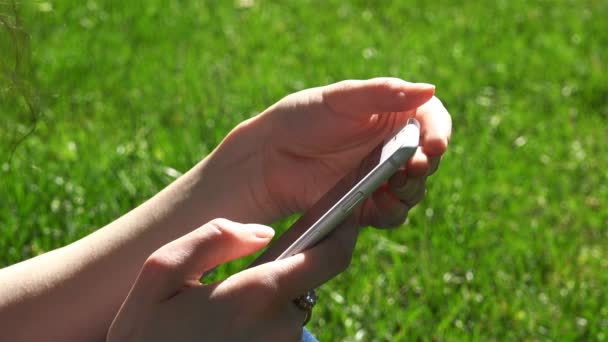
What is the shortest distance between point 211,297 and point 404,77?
285 centimetres

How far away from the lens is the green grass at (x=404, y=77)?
2.66m

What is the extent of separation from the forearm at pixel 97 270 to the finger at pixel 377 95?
1.11ft

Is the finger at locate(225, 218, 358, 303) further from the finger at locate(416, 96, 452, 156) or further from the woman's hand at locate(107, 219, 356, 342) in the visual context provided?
the finger at locate(416, 96, 452, 156)

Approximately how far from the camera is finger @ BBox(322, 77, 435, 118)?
1.61m

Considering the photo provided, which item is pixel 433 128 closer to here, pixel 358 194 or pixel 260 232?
pixel 358 194

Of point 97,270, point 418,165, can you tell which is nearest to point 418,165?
point 418,165

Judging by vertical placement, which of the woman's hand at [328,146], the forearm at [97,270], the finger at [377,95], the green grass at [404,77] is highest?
the finger at [377,95]

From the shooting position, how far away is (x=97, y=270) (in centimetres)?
180

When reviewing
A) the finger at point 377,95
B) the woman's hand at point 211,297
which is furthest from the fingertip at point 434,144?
the woman's hand at point 211,297

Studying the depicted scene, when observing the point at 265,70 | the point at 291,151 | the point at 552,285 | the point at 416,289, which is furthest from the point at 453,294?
the point at 265,70

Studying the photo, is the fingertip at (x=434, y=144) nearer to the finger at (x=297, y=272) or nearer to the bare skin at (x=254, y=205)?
the bare skin at (x=254, y=205)

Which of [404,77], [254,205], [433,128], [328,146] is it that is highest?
[433,128]

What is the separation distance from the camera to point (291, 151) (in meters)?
1.83

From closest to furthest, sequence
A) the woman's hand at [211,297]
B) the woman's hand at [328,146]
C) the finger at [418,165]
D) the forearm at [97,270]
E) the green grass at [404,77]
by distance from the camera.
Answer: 1. the woman's hand at [211,297]
2. the finger at [418,165]
3. the woman's hand at [328,146]
4. the forearm at [97,270]
5. the green grass at [404,77]
